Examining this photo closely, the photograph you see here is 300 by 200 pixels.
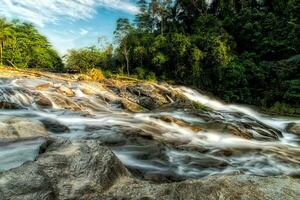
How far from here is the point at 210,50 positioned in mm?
36281

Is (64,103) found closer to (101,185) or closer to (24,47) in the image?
(101,185)

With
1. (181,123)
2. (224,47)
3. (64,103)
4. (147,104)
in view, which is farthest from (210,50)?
(181,123)

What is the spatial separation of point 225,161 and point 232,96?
26.2 metres

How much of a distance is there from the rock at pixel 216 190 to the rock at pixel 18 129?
153 inches

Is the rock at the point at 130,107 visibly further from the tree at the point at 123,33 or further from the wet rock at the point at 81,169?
the tree at the point at 123,33

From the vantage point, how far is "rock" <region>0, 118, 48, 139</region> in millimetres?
6850

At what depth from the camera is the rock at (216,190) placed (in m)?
3.36

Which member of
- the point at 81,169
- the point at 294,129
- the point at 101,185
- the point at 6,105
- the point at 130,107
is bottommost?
the point at 294,129

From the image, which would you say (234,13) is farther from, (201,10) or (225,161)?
(225,161)

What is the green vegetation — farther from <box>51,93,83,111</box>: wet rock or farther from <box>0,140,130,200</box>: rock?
<box>0,140,130,200</box>: rock

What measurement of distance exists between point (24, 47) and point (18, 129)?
1778 inches

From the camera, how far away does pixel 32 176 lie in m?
3.51

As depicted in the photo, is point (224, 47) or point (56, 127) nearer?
point (56, 127)

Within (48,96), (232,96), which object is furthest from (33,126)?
(232,96)
